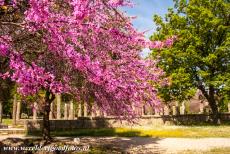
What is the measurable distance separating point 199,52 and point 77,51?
31.4m

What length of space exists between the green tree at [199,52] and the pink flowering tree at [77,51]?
24.4 metres

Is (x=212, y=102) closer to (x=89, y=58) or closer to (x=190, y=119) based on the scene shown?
(x=190, y=119)

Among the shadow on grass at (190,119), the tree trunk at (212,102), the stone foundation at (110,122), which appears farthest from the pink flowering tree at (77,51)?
the tree trunk at (212,102)

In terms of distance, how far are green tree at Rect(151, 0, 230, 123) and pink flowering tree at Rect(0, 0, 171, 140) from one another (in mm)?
24436

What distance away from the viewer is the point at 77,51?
31.3 feet

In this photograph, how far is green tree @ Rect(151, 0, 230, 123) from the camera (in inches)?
1468

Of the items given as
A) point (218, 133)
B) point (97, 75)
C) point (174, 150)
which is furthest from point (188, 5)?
point (97, 75)

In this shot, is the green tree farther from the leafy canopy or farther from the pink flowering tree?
the pink flowering tree

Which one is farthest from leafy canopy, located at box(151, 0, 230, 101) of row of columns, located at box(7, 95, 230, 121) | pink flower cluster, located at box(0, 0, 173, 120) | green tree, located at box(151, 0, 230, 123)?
pink flower cluster, located at box(0, 0, 173, 120)

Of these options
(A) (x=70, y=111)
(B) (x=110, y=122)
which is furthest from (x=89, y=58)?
(A) (x=70, y=111)

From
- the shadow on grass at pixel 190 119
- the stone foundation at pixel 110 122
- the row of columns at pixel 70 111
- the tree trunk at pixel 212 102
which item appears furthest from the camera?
the shadow on grass at pixel 190 119

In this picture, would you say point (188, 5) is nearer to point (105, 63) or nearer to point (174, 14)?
point (174, 14)

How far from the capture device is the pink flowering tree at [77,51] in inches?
299

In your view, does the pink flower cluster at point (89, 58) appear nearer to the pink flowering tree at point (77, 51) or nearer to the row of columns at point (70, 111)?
the pink flowering tree at point (77, 51)
